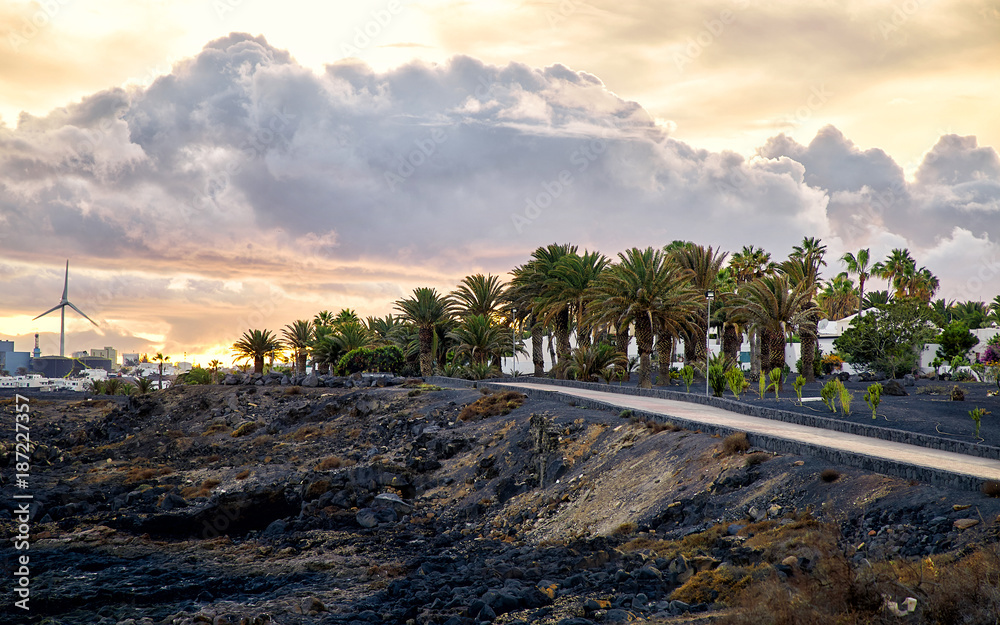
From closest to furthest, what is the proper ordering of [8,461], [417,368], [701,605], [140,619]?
[701,605], [140,619], [8,461], [417,368]

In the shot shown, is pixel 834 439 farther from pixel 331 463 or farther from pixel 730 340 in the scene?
pixel 730 340

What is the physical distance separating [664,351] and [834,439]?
26.8 m

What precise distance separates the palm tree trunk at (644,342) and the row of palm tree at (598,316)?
2.8 inches

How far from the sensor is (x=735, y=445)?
18.2 m

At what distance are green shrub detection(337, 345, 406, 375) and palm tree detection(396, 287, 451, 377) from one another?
254 cm

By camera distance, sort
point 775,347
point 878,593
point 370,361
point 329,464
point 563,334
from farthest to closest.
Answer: point 370,361, point 563,334, point 775,347, point 329,464, point 878,593

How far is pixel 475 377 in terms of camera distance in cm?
5459

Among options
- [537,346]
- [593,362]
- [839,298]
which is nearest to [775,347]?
[593,362]

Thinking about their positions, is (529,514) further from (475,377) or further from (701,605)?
(475,377)

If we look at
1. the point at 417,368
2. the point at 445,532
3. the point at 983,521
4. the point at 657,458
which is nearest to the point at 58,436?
the point at 417,368

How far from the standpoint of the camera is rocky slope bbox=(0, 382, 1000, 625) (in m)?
12.3

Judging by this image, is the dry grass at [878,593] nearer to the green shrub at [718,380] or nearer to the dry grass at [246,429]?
the green shrub at [718,380]

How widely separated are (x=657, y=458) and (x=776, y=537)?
7.50 m

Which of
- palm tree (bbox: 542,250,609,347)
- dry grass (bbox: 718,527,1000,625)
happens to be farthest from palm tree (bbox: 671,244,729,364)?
dry grass (bbox: 718,527,1000,625)
